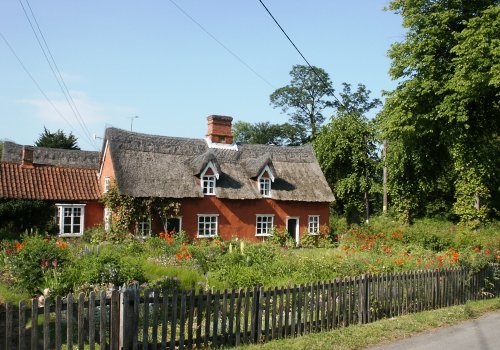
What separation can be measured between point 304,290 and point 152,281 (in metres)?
4.08

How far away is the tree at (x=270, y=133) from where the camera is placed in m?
55.8

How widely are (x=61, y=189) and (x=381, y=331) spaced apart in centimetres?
2071

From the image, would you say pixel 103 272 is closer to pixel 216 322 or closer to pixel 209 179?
pixel 216 322

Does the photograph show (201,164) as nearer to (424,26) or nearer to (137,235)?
(137,235)

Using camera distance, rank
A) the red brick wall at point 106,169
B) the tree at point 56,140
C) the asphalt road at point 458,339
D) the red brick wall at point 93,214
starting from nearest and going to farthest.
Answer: the asphalt road at point 458,339 < the red brick wall at point 93,214 < the red brick wall at point 106,169 < the tree at point 56,140

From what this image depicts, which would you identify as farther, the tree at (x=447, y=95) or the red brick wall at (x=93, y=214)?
the red brick wall at (x=93, y=214)

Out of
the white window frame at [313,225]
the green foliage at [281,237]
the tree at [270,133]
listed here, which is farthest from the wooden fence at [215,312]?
the tree at [270,133]

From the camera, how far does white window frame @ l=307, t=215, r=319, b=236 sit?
99.2ft

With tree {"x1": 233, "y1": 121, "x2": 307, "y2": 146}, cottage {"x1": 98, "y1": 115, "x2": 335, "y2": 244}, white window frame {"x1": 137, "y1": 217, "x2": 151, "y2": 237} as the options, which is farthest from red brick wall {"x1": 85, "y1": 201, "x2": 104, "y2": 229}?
tree {"x1": 233, "y1": 121, "x2": 307, "y2": 146}

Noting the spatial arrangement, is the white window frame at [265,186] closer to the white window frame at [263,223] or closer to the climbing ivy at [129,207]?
the white window frame at [263,223]

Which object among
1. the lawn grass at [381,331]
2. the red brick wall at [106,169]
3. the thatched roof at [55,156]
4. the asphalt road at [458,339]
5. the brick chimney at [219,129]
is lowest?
the asphalt road at [458,339]

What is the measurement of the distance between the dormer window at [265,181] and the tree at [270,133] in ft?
89.7

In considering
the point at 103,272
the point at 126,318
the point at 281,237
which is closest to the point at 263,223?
the point at 281,237

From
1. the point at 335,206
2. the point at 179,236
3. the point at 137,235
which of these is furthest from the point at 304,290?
the point at 335,206
